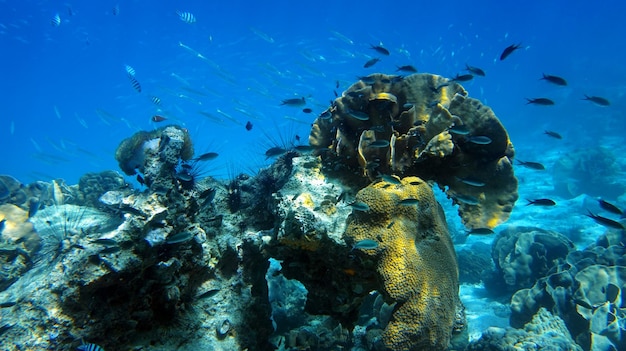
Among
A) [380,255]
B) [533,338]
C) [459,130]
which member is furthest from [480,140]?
[533,338]

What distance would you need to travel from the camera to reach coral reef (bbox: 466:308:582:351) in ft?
17.9

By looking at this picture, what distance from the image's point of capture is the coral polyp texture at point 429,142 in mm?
4727

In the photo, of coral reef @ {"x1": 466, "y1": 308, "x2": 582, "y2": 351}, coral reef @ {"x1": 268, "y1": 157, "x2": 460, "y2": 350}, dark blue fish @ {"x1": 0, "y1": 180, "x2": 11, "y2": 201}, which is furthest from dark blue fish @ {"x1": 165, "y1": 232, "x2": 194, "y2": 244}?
→ dark blue fish @ {"x1": 0, "y1": 180, "x2": 11, "y2": 201}

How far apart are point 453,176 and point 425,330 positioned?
2679 mm

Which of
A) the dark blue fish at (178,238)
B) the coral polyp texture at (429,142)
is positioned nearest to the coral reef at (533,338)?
the coral polyp texture at (429,142)

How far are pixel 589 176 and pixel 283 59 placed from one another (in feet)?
Answer: 156

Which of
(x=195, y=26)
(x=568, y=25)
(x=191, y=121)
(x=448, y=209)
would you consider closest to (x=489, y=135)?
(x=448, y=209)

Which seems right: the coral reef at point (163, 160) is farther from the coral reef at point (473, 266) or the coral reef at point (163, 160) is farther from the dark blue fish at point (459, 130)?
the coral reef at point (473, 266)

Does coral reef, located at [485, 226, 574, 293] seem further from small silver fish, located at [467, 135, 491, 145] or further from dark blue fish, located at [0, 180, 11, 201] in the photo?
dark blue fish, located at [0, 180, 11, 201]

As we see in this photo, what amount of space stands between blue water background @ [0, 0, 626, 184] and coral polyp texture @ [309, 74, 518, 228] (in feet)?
65.6

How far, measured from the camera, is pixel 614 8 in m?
72.5

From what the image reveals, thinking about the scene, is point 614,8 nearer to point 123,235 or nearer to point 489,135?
point 489,135

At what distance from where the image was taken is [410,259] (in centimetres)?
346

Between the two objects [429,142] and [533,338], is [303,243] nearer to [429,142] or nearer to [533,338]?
[429,142]
